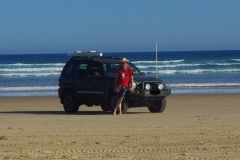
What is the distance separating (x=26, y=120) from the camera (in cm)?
1551

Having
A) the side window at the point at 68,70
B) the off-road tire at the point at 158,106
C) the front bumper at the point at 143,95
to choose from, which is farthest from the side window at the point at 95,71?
the off-road tire at the point at 158,106

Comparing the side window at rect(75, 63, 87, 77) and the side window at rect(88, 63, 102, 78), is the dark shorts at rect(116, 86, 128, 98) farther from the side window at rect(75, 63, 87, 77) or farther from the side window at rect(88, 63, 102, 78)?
the side window at rect(75, 63, 87, 77)

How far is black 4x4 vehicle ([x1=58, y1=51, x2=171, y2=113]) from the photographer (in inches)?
657

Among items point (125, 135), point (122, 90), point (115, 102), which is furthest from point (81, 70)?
point (125, 135)

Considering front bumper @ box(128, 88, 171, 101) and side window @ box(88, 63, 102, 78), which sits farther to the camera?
side window @ box(88, 63, 102, 78)

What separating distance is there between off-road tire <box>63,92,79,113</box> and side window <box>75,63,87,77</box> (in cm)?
61

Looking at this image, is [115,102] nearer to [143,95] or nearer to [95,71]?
[143,95]

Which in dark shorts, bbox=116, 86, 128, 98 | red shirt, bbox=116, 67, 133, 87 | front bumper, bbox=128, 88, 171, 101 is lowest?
front bumper, bbox=128, 88, 171, 101

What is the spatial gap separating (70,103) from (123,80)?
2.24m

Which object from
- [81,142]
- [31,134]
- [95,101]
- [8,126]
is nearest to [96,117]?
[95,101]

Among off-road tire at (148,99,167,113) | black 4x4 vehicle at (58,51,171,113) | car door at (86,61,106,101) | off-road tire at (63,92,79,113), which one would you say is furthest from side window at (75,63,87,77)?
off-road tire at (148,99,167,113)

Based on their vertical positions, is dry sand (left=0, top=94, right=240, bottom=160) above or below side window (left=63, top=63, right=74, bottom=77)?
below

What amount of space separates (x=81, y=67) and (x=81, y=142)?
7099 mm

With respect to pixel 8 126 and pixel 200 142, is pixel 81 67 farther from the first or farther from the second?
pixel 200 142
